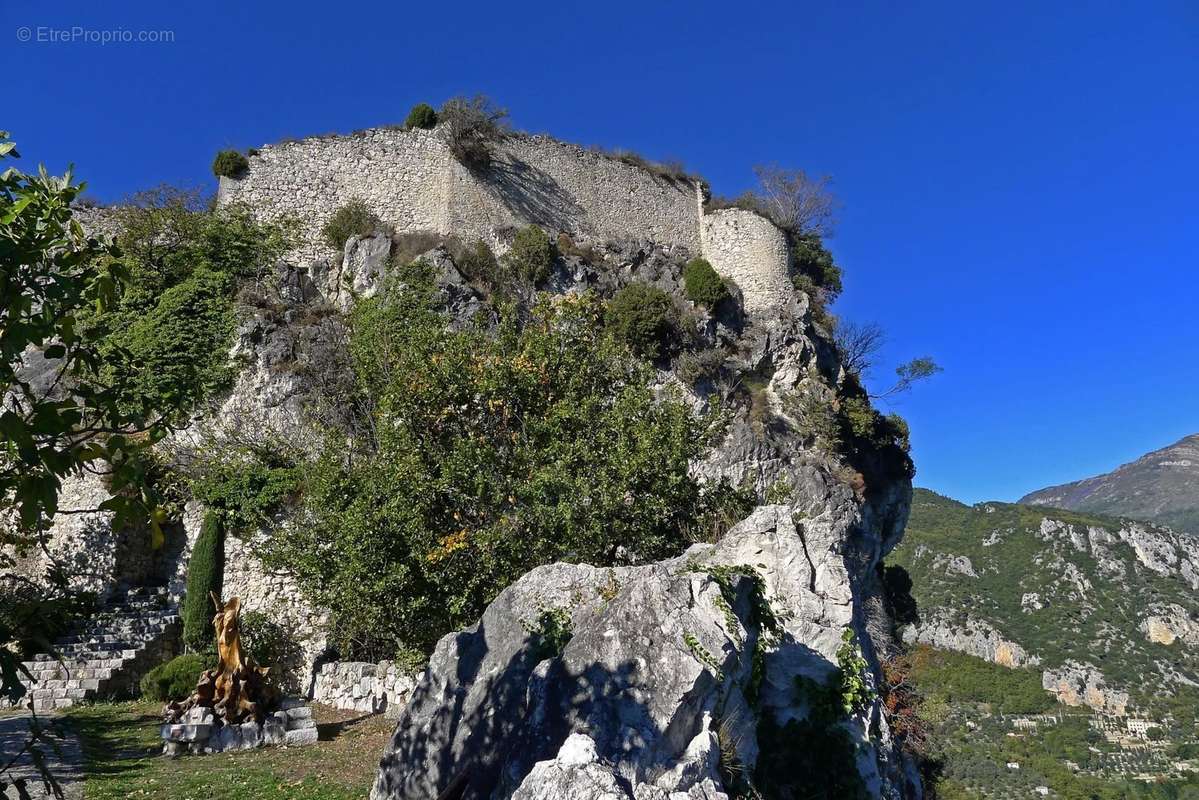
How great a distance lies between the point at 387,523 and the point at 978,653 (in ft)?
125

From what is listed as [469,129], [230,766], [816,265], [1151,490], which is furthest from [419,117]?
[1151,490]

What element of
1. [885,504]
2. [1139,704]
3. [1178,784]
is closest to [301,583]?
[885,504]

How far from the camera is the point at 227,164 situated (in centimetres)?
2484

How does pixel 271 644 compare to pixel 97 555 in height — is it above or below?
below

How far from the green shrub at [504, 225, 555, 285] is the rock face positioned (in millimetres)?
16678

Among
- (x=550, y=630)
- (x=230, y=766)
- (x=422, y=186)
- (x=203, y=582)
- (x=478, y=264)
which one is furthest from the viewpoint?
(x=422, y=186)

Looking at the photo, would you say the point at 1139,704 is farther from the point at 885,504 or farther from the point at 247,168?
the point at 247,168

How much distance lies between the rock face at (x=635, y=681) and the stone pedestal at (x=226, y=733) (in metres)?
4.25

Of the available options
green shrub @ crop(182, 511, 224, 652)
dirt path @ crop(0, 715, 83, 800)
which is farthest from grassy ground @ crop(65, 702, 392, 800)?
green shrub @ crop(182, 511, 224, 652)

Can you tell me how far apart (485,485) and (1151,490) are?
105 metres

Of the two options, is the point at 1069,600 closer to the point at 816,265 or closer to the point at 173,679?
the point at 816,265

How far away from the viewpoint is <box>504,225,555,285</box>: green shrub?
2477 cm

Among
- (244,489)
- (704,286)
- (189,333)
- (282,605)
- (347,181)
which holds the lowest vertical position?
(282,605)

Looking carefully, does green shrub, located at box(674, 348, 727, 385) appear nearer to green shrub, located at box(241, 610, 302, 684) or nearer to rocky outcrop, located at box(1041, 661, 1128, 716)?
green shrub, located at box(241, 610, 302, 684)
